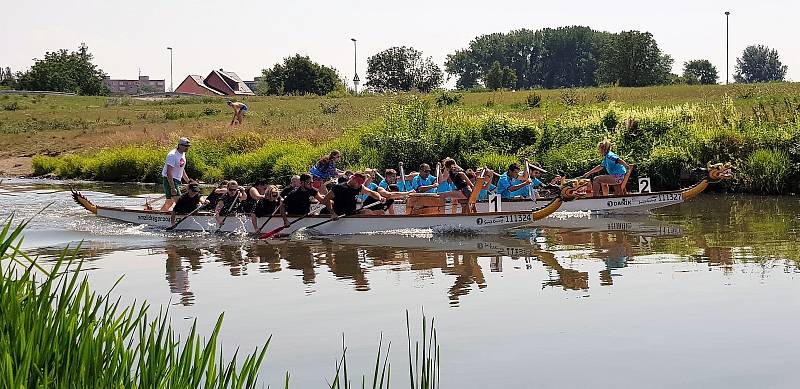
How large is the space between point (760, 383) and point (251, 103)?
61.6m

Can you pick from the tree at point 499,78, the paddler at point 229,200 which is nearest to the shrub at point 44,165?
the paddler at point 229,200

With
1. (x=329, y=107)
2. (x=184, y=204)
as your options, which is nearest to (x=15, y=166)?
(x=329, y=107)

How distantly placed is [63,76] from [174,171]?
276 feet

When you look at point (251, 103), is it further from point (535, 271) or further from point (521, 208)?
point (535, 271)

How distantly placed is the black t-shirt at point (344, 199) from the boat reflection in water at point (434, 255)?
19.6 inches

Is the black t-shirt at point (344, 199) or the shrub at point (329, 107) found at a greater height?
the shrub at point (329, 107)

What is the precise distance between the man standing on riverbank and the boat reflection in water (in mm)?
1415

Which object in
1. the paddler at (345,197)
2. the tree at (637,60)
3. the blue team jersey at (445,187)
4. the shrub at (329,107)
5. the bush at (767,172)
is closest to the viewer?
the paddler at (345,197)

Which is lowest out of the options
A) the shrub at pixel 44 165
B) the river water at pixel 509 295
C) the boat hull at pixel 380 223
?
the river water at pixel 509 295

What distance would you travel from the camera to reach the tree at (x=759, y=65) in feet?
538

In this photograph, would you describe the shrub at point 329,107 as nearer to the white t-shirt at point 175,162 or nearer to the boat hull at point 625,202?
the boat hull at point 625,202

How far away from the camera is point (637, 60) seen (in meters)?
98.8

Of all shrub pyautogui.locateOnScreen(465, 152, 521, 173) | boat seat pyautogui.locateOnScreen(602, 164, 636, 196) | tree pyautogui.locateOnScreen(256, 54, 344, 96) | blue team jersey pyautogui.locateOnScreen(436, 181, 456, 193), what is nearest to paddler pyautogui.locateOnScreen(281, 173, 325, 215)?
blue team jersey pyautogui.locateOnScreen(436, 181, 456, 193)

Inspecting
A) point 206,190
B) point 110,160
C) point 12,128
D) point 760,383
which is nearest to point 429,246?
point 760,383
